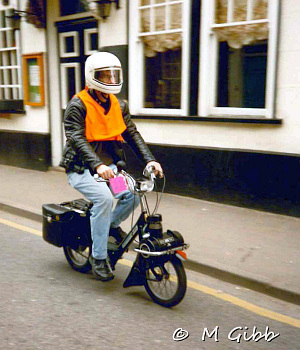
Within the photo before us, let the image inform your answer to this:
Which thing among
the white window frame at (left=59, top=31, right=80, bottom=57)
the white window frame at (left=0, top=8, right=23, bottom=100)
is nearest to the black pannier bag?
the white window frame at (left=59, top=31, right=80, bottom=57)

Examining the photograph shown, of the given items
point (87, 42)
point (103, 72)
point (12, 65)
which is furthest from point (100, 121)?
point (12, 65)

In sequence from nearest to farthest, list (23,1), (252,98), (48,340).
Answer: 1. (48,340)
2. (252,98)
3. (23,1)

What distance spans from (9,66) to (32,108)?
1.39 meters

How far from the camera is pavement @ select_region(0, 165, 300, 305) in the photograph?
4.26 meters

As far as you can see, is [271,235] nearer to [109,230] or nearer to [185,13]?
[109,230]

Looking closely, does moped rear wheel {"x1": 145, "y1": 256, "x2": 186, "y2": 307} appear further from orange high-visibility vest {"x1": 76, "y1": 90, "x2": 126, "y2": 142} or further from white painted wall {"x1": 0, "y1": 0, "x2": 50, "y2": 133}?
white painted wall {"x1": 0, "y1": 0, "x2": 50, "y2": 133}

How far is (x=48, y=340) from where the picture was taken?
3.09 meters

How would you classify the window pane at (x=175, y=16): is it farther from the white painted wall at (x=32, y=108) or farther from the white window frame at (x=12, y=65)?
the white window frame at (x=12, y=65)

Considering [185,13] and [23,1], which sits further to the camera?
[23,1]

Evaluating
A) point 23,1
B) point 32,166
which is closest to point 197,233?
point 32,166

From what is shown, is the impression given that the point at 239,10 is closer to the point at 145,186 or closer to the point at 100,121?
the point at 100,121

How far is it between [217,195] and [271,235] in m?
1.59

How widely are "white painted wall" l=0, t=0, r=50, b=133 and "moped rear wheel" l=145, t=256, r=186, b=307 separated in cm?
664

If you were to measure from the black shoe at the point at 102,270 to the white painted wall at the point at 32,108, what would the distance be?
6290 mm
